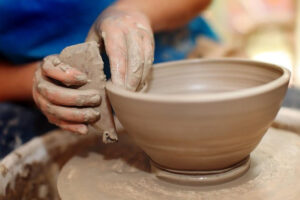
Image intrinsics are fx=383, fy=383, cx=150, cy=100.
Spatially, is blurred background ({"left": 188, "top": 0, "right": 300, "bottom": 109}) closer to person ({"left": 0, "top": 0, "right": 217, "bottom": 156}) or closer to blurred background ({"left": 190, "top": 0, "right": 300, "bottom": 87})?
blurred background ({"left": 190, "top": 0, "right": 300, "bottom": 87})

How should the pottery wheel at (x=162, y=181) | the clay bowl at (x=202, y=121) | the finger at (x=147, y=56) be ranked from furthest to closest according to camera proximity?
the finger at (x=147, y=56) → the pottery wheel at (x=162, y=181) → the clay bowl at (x=202, y=121)

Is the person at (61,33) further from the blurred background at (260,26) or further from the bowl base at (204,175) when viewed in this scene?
the blurred background at (260,26)

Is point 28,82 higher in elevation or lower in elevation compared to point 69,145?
higher

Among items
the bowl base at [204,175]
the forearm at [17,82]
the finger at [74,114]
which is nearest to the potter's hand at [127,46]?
the finger at [74,114]

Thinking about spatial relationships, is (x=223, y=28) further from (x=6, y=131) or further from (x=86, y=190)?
(x=86, y=190)

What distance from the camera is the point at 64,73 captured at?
37.3 inches

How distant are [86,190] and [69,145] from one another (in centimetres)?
45

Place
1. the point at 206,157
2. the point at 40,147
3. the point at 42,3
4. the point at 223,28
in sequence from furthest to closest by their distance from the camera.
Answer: the point at 223,28
the point at 42,3
the point at 40,147
the point at 206,157

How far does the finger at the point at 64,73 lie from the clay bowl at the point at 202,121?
0.08 meters

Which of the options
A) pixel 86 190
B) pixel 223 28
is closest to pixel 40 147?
pixel 86 190

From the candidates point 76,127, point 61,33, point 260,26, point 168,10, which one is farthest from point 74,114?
point 260,26

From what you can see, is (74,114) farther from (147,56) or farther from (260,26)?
(260,26)

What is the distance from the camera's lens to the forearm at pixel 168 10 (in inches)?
59.3

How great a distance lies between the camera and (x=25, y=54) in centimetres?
154
